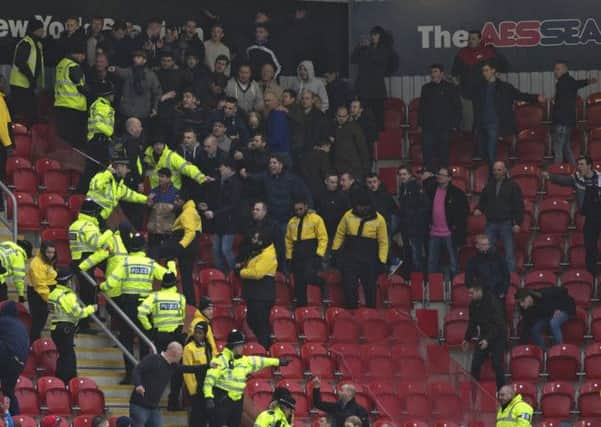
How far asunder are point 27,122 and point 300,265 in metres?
4.63

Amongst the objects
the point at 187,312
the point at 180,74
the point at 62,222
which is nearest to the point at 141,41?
the point at 180,74

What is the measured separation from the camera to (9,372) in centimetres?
2270

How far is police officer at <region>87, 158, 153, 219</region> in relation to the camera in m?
26.1

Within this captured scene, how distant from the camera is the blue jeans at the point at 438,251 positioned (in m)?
Answer: 28.4

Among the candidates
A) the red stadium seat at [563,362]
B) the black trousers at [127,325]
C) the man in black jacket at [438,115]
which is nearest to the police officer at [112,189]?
the black trousers at [127,325]

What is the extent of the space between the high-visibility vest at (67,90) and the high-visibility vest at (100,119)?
47cm

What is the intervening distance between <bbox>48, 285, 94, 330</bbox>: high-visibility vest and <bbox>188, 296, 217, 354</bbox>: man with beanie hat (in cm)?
128

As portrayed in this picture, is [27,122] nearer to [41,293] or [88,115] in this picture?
[88,115]

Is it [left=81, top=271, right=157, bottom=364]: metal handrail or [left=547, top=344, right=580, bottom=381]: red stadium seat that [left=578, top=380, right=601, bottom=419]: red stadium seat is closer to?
[left=547, top=344, right=580, bottom=381]: red stadium seat

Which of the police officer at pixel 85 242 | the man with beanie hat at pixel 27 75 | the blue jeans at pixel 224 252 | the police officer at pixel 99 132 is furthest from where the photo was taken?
the man with beanie hat at pixel 27 75

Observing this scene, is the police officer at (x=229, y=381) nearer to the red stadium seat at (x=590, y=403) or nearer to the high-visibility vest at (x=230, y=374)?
the high-visibility vest at (x=230, y=374)

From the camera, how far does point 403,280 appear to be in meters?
28.1

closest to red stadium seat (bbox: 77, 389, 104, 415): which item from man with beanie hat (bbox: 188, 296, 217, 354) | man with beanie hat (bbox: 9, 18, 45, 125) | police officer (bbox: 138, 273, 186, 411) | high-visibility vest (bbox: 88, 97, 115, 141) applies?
police officer (bbox: 138, 273, 186, 411)

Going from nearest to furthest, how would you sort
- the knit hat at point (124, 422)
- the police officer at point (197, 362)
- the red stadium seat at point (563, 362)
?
the knit hat at point (124, 422)
the police officer at point (197, 362)
the red stadium seat at point (563, 362)
